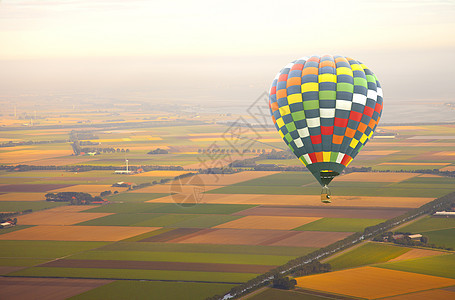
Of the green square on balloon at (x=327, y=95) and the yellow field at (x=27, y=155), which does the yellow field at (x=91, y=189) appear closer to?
the yellow field at (x=27, y=155)

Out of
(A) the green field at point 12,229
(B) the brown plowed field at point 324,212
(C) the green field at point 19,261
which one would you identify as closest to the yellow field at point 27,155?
(A) the green field at point 12,229

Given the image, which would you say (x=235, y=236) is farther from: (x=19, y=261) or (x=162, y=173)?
(x=162, y=173)

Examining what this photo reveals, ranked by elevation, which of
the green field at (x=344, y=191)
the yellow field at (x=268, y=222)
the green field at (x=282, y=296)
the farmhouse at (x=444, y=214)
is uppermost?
the green field at (x=344, y=191)

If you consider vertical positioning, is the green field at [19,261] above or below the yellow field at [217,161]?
below

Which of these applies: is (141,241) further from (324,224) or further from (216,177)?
(216,177)

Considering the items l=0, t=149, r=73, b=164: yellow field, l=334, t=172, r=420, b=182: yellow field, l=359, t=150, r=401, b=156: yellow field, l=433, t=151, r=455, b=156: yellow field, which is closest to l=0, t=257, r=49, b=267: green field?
l=334, t=172, r=420, b=182: yellow field

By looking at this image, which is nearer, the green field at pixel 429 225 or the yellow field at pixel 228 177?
the green field at pixel 429 225
